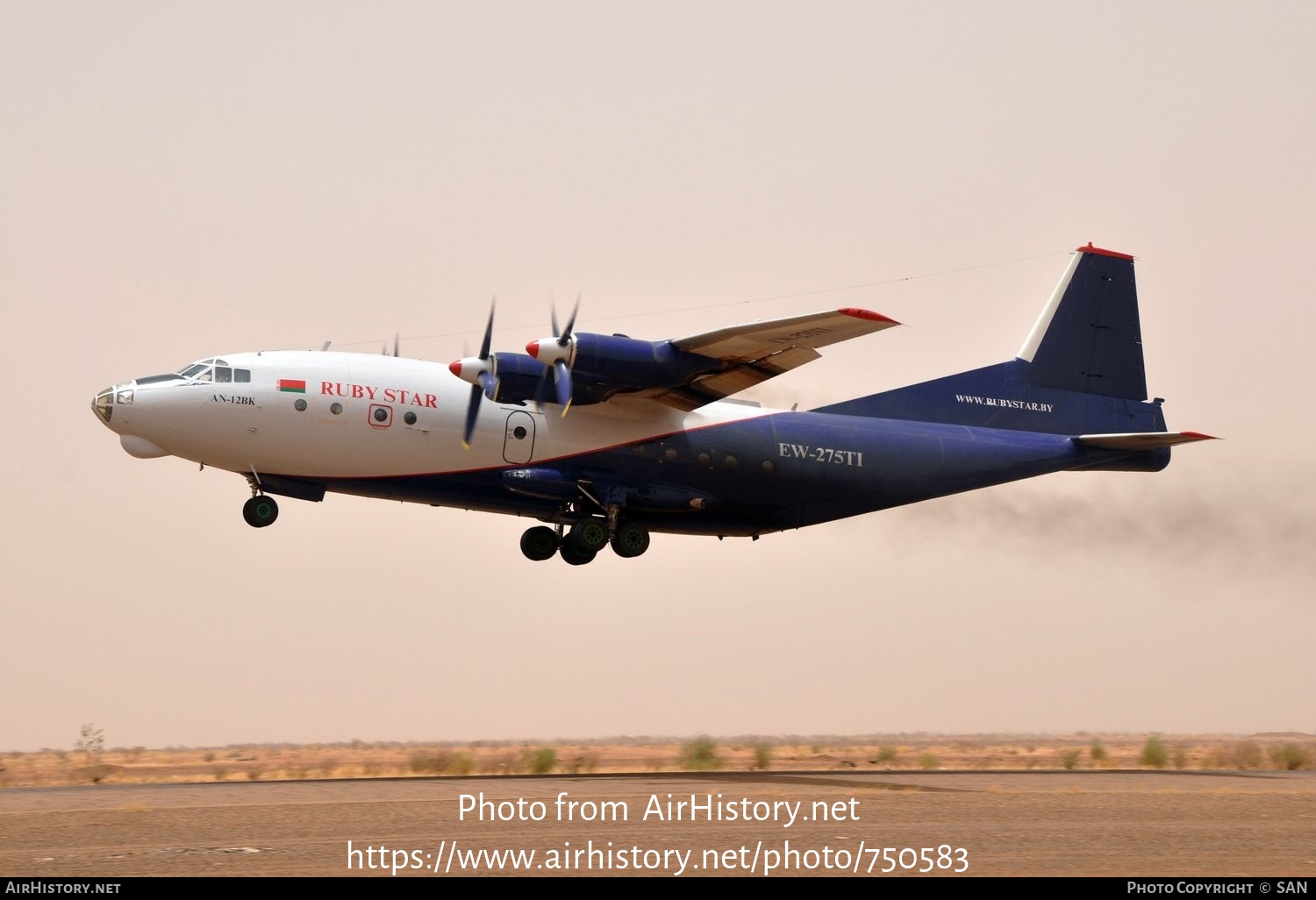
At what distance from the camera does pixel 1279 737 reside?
47.8m

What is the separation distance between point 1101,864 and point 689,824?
217 inches

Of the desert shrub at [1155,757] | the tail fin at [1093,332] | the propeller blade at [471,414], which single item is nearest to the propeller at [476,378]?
the propeller blade at [471,414]

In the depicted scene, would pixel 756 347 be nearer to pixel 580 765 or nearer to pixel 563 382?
pixel 563 382

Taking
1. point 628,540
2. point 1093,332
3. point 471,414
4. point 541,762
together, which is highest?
point 1093,332

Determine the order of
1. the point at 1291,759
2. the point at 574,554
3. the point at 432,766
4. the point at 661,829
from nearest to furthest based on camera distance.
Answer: the point at 661,829 < the point at 574,554 < the point at 432,766 < the point at 1291,759

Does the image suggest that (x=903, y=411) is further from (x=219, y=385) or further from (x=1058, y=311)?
(x=219, y=385)

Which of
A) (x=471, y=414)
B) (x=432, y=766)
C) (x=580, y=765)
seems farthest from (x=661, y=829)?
(x=580, y=765)

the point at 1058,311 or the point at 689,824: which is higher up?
the point at 1058,311

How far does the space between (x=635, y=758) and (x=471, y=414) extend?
1203 cm

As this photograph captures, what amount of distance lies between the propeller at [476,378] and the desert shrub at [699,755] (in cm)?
843

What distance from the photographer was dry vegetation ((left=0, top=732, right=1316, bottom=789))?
101 ft

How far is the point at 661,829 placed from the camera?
19.9 m

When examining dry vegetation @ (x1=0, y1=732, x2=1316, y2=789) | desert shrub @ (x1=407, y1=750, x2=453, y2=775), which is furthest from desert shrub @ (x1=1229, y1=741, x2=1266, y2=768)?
desert shrub @ (x1=407, y1=750, x2=453, y2=775)
